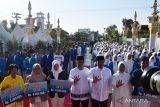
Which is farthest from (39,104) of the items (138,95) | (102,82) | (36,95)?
(138,95)

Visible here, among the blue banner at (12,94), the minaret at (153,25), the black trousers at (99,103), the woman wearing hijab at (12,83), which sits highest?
the minaret at (153,25)

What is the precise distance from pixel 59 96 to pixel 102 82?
3.89 ft

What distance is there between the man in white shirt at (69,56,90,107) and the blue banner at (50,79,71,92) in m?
0.12

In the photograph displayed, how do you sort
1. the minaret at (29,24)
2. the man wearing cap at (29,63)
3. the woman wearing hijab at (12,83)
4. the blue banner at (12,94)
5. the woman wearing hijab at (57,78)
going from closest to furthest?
the blue banner at (12,94), the woman wearing hijab at (12,83), the woman wearing hijab at (57,78), the man wearing cap at (29,63), the minaret at (29,24)

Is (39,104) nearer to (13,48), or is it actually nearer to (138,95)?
(138,95)

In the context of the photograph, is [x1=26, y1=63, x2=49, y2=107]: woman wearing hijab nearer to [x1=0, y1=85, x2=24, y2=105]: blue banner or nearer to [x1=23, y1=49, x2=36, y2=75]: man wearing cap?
[x1=0, y1=85, x2=24, y2=105]: blue banner

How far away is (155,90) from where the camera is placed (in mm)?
2447

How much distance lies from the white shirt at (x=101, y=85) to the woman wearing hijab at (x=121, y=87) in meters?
0.16

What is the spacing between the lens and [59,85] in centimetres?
766

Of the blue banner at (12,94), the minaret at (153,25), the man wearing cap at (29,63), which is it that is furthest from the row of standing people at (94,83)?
the minaret at (153,25)

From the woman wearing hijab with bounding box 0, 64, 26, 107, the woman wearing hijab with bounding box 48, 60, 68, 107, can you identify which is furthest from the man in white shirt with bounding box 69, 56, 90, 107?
the woman wearing hijab with bounding box 0, 64, 26, 107

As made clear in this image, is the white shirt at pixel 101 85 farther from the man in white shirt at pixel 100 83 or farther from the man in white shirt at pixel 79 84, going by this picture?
the man in white shirt at pixel 79 84

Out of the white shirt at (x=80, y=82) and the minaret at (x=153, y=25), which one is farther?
the minaret at (x=153, y=25)

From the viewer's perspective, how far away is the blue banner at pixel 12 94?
6684 millimetres
